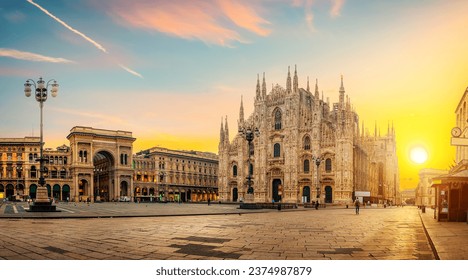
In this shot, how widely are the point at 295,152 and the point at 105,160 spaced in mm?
37264

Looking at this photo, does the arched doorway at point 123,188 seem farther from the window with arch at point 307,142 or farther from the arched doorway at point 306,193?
the window with arch at point 307,142

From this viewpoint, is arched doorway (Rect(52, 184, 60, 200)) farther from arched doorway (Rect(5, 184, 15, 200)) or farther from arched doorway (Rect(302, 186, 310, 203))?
arched doorway (Rect(302, 186, 310, 203))

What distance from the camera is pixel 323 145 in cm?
5375

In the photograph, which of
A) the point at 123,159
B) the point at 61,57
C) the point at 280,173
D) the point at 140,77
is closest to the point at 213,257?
the point at 140,77

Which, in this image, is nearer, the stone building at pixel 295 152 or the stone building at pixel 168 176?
the stone building at pixel 295 152

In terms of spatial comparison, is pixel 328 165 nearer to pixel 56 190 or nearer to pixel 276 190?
pixel 276 190

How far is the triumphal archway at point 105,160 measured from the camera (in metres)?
65.8

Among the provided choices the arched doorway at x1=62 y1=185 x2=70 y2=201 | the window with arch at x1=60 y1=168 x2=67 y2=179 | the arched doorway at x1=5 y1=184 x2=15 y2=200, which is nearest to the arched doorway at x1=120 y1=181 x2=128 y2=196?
the arched doorway at x1=62 y1=185 x2=70 y2=201

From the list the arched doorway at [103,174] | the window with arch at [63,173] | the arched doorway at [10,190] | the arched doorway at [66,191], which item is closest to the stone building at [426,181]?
the arched doorway at [10,190]

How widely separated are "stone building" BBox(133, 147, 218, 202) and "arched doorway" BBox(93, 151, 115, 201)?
5.49 metres

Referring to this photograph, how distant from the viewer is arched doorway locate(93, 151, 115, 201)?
233 feet

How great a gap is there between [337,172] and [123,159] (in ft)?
122

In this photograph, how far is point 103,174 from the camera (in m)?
76.1

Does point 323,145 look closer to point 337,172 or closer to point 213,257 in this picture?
point 337,172
